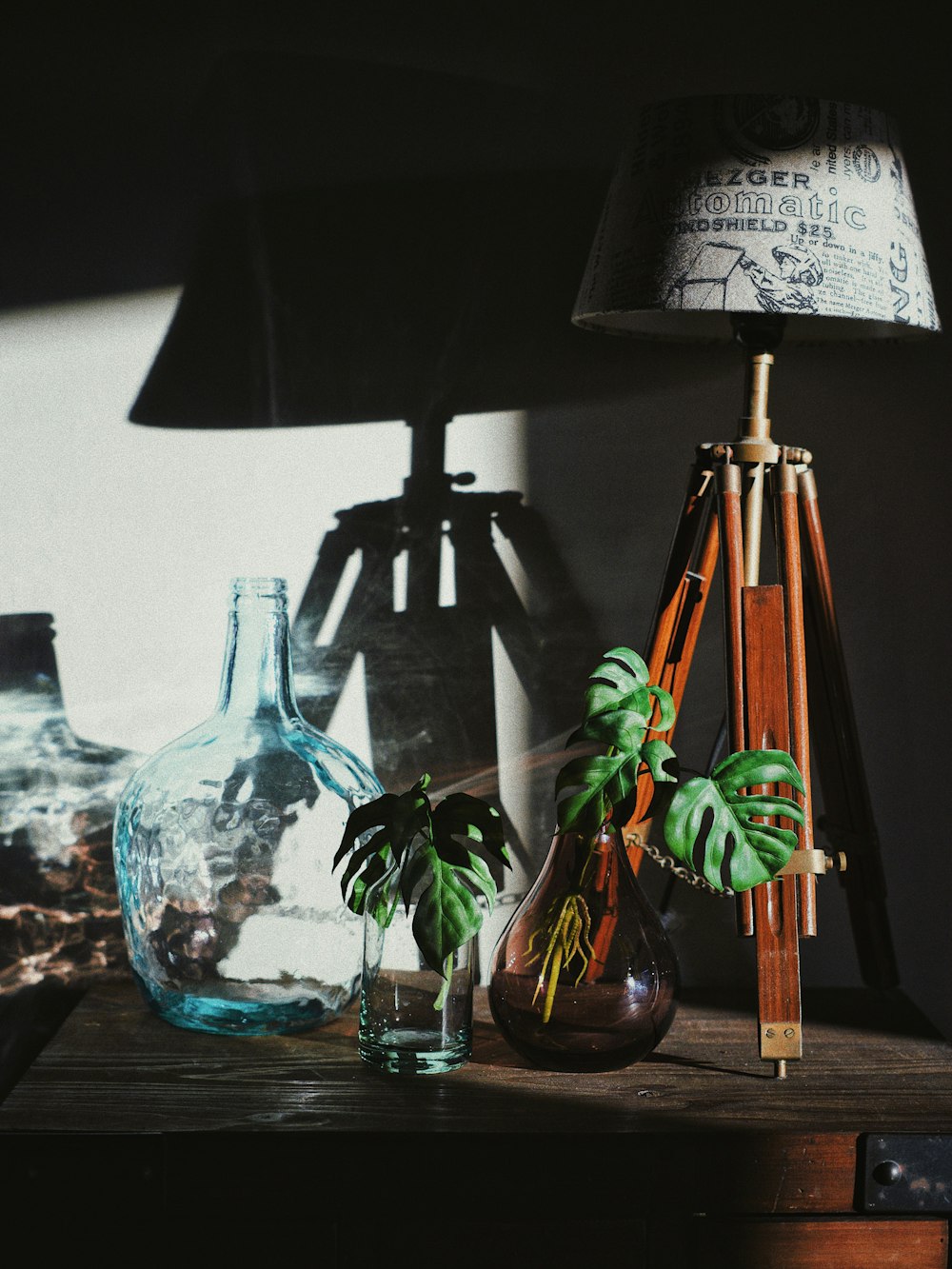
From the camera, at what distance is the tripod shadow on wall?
157 centimetres

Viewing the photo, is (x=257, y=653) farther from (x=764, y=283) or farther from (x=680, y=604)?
(x=764, y=283)

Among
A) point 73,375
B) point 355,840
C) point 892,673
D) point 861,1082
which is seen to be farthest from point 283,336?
point 861,1082

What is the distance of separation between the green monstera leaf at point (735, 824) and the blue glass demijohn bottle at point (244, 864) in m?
0.44

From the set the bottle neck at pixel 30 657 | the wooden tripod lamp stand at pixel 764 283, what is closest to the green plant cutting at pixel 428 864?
the wooden tripod lamp stand at pixel 764 283

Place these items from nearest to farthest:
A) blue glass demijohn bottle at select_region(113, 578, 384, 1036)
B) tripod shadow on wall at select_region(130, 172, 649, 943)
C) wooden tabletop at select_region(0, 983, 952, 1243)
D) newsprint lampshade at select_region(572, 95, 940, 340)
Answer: wooden tabletop at select_region(0, 983, 952, 1243) < newsprint lampshade at select_region(572, 95, 940, 340) < blue glass demijohn bottle at select_region(113, 578, 384, 1036) < tripod shadow on wall at select_region(130, 172, 649, 943)

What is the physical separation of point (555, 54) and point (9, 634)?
1.02m

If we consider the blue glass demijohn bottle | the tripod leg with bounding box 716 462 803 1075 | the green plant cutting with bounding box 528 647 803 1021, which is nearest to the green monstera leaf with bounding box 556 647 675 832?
the green plant cutting with bounding box 528 647 803 1021

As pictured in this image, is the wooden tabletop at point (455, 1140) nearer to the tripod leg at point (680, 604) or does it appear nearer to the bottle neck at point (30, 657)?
the tripod leg at point (680, 604)

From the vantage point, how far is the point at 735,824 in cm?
116

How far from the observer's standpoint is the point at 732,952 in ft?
5.32

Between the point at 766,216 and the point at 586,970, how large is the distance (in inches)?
30.7

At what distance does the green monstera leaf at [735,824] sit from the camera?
114 centimetres

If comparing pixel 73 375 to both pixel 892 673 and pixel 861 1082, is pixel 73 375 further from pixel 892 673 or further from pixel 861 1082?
pixel 861 1082

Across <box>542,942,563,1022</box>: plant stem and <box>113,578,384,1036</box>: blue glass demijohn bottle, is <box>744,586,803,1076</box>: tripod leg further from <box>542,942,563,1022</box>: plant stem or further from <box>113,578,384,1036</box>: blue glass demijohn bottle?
<box>113,578,384,1036</box>: blue glass demijohn bottle
